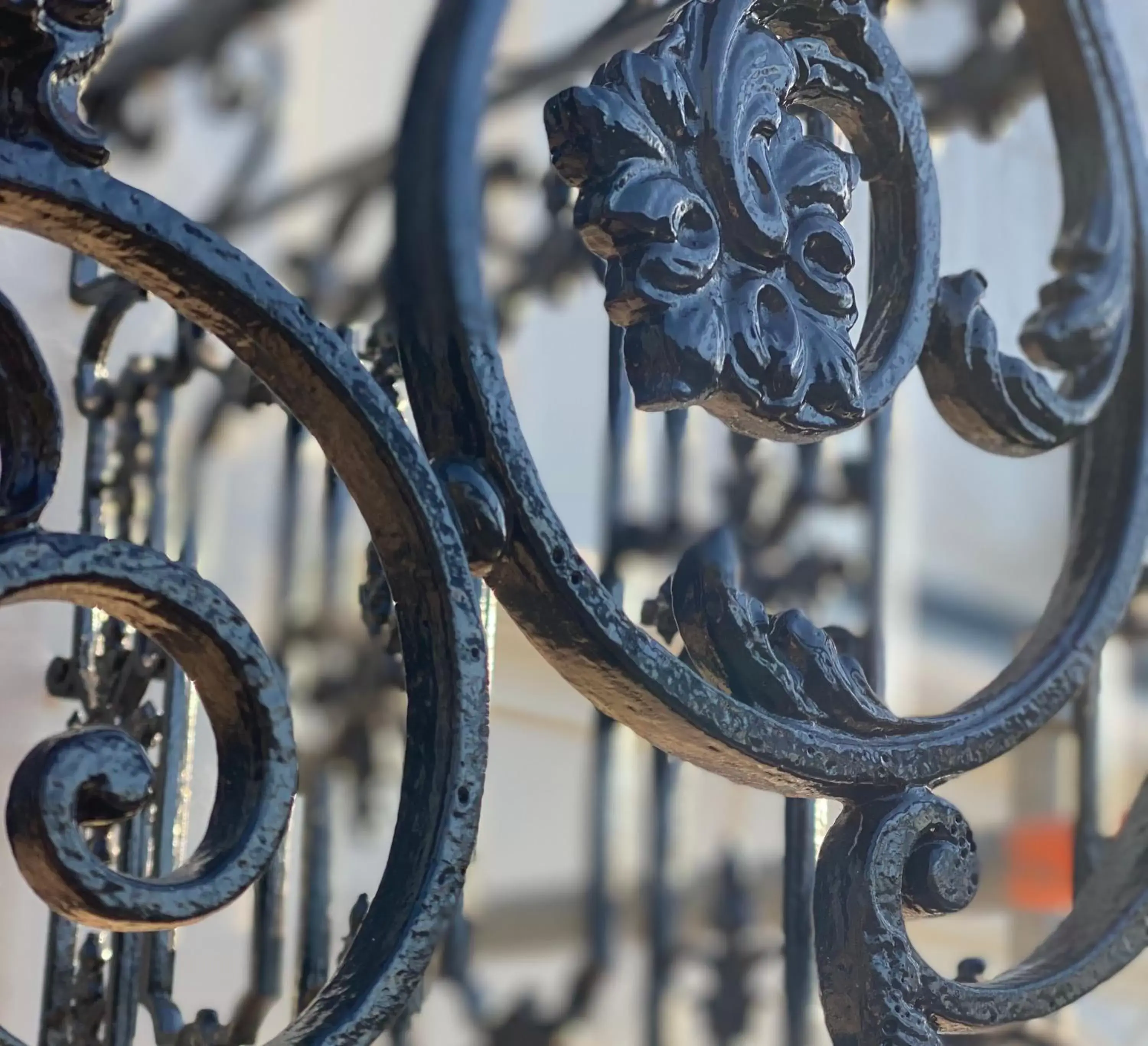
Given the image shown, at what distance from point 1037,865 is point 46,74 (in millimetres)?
1278

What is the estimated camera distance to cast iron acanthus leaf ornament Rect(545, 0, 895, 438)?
0.35 m

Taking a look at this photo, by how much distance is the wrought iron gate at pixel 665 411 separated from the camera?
0.29 meters

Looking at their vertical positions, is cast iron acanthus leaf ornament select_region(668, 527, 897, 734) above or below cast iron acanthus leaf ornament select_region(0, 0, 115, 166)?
below

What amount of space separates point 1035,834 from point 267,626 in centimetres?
75

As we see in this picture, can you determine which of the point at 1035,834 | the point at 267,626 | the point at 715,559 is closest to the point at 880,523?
the point at 715,559

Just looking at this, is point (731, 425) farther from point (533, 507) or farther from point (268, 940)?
point (268, 940)

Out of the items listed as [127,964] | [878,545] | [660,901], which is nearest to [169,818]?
[127,964]

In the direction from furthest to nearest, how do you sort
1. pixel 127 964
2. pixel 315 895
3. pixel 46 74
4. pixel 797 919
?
pixel 315 895
pixel 127 964
pixel 797 919
pixel 46 74

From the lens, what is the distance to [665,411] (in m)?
0.40

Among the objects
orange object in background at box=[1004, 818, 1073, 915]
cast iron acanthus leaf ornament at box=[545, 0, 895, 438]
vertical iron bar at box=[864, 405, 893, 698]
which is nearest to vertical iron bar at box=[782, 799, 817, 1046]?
vertical iron bar at box=[864, 405, 893, 698]

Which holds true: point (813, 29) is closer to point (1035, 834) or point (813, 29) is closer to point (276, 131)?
point (276, 131)

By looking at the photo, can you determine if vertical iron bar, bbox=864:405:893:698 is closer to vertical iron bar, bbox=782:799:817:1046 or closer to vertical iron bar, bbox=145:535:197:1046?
vertical iron bar, bbox=782:799:817:1046

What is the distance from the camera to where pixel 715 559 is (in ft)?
1.24

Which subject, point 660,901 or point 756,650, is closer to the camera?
point 756,650
